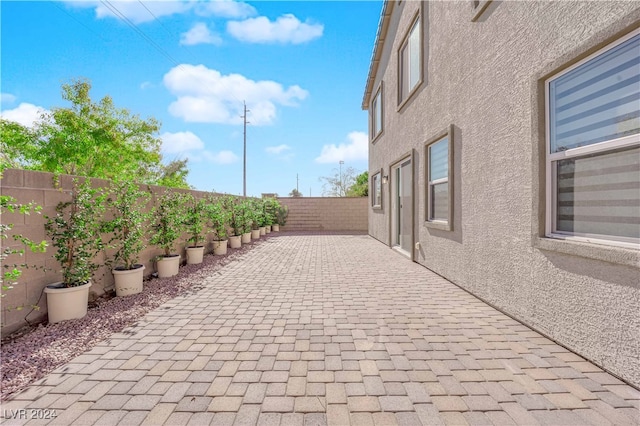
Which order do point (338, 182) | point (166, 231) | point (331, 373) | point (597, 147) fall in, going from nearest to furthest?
point (331, 373)
point (597, 147)
point (166, 231)
point (338, 182)

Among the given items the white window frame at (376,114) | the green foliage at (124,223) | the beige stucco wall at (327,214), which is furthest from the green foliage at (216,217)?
the beige stucco wall at (327,214)

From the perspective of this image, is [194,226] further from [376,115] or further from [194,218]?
[376,115]

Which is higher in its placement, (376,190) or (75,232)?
(376,190)

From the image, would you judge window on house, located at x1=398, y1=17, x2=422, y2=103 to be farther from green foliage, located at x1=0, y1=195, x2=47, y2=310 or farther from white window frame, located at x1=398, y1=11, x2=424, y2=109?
green foliage, located at x1=0, y1=195, x2=47, y2=310

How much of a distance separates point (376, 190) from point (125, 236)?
9.14 meters

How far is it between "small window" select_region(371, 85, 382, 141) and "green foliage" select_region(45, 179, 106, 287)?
29.1 feet

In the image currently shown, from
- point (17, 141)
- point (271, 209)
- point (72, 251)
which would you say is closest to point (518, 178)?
point (72, 251)

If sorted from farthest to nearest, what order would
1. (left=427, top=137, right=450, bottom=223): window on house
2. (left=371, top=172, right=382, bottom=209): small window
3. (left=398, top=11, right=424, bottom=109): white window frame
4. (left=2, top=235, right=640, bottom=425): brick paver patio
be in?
(left=371, top=172, right=382, bottom=209): small window
(left=398, top=11, right=424, bottom=109): white window frame
(left=427, top=137, right=450, bottom=223): window on house
(left=2, top=235, right=640, bottom=425): brick paver patio

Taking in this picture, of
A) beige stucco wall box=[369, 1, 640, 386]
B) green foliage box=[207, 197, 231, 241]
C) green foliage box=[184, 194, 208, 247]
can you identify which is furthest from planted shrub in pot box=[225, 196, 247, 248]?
beige stucco wall box=[369, 1, 640, 386]

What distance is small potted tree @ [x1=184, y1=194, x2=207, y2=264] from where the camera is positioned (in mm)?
6645

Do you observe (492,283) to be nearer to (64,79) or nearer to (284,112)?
(284,112)

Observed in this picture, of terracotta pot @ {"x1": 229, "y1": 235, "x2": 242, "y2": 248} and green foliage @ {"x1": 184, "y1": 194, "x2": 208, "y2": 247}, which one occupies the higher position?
green foliage @ {"x1": 184, "y1": 194, "x2": 208, "y2": 247}

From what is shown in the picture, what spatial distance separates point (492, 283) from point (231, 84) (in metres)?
23.0

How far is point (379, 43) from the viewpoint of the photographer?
9930mm
